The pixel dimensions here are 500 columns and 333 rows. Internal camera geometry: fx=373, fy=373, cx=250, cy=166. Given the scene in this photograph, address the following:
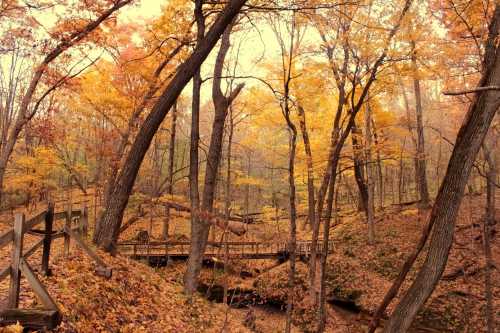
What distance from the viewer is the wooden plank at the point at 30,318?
13.0 feet

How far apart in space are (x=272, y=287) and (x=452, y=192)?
1393 cm

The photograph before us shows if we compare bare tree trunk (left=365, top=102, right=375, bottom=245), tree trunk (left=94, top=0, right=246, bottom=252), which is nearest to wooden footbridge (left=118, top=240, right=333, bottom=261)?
bare tree trunk (left=365, top=102, right=375, bottom=245)

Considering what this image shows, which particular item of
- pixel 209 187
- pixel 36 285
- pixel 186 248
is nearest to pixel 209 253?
pixel 186 248

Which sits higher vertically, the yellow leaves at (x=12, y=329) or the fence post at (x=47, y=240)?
the fence post at (x=47, y=240)

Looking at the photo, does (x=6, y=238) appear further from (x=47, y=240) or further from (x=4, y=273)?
(x=47, y=240)

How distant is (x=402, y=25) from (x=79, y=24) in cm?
1020

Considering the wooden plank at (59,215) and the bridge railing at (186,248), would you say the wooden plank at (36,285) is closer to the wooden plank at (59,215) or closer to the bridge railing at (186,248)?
the wooden plank at (59,215)

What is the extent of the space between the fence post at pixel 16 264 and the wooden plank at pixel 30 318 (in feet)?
0.48

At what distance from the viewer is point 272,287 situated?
17812mm

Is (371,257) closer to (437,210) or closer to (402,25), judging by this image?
(402,25)

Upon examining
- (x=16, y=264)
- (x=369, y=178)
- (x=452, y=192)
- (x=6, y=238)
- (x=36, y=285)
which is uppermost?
(x=452, y=192)

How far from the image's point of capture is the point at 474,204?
866 inches

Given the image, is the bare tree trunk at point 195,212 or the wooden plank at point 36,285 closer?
the wooden plank at point 36,285

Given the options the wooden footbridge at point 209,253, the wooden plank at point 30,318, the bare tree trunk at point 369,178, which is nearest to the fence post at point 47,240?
the wooden plank at point 30,318
